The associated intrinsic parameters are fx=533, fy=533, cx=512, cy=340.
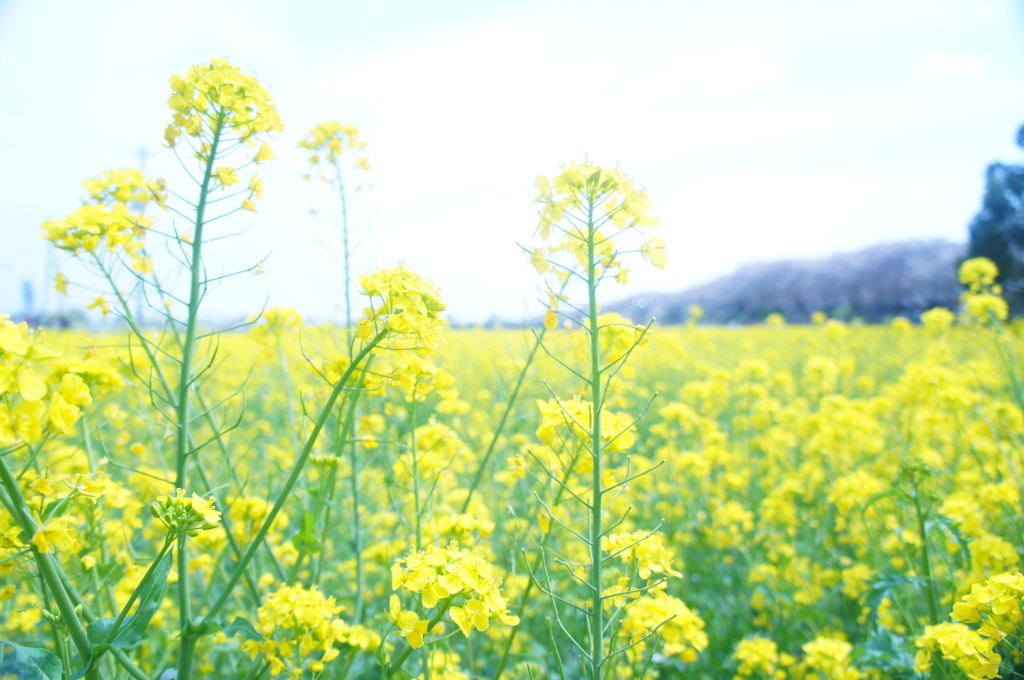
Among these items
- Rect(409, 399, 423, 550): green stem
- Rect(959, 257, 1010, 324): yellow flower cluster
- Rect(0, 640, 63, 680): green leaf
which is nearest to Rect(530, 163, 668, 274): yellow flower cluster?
Rect(409, 399, 423, 550): green stem

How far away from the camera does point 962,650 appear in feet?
5.04

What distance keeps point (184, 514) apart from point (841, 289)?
3268 centimetres

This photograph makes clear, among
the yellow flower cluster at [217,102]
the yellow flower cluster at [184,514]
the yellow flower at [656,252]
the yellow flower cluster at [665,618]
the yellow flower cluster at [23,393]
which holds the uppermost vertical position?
the yellow flower cluster at [217,102]

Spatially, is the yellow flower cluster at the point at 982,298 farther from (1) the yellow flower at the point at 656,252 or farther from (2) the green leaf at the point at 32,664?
(2) the green leaf at the point at 32,664

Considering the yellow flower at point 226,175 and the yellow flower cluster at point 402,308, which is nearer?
the yellow flower cluster at point 402,308

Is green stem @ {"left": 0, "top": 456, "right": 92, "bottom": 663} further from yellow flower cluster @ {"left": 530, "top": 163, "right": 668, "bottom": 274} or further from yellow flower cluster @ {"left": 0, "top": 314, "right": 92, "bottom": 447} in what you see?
yellow flower cluster @ {"left": 530, "top": 163, "right": 668, "bottom": 274}

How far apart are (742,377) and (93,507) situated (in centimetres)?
536

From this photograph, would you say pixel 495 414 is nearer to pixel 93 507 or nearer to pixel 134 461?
pixel 134 461

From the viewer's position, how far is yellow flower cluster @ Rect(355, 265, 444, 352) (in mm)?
1321

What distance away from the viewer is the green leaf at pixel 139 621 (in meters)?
1.16

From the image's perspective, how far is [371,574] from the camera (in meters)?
3.02

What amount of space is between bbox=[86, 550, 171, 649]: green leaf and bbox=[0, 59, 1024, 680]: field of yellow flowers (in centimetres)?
2

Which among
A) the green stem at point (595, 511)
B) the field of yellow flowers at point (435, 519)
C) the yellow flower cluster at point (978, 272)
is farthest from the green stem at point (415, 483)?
the yellow flower cluster at point (978, 272)

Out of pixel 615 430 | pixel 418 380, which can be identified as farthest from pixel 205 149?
pixel 615 430
